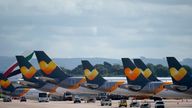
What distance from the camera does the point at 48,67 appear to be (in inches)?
5044

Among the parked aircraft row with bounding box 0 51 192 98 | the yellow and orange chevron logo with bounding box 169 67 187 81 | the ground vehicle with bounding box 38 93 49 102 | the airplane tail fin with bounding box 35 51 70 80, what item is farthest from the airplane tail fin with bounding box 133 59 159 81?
the yellow and orange chevron logo with bounding box 169 67 187 81

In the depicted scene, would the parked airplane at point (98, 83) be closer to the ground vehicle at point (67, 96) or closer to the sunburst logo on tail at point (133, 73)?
the ground vehicle at point (67, 96)

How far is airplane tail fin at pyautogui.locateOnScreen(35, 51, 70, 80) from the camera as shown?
12812 centimetres

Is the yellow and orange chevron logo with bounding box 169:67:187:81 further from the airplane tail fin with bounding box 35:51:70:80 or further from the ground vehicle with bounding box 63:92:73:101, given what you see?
the ground vehicle with bounding box 63:92:73:101

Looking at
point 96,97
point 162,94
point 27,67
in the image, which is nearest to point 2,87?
point 27,67

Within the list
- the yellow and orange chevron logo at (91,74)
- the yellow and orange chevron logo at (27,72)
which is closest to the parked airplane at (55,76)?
the yellow and orange chevron logo at (91,74)

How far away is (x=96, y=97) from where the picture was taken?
452 feet

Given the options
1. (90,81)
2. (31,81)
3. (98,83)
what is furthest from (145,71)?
(31,81)

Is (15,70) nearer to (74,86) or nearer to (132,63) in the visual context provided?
(74,86)

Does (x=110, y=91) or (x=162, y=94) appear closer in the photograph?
(x=162, y=94)

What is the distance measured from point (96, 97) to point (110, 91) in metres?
6.78

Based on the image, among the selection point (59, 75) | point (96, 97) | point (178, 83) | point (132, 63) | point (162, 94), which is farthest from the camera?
point (96, 97)

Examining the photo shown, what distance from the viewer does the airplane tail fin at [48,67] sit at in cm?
12812

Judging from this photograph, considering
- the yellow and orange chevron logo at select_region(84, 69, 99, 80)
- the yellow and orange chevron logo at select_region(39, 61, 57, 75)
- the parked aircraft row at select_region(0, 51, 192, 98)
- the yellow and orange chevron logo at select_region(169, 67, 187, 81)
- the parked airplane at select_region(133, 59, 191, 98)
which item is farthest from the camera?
the yellow and orange chevron logo at select_region(84, 69, 99, 80)
